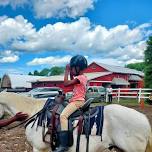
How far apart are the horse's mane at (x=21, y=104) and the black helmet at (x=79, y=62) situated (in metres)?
1.13

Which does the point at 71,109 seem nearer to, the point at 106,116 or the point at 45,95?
the point at 106,116

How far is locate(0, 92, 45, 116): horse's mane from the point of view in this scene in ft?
21.4

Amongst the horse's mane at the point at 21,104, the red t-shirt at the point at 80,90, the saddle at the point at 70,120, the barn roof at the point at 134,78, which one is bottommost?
the saddle at the point at 70,120

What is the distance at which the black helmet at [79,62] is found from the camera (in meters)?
6.02

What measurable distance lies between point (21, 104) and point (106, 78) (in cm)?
5794

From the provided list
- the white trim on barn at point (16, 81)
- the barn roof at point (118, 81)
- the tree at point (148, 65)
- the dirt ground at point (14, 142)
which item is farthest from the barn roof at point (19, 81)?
the dirt ground at point (14, 142)

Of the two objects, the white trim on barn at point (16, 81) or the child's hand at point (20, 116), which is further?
the white trim on barn at point (16, 81)

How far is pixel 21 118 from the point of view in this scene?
21.1 feet

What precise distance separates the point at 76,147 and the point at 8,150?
4064mm

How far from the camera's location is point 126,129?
584 centimetres

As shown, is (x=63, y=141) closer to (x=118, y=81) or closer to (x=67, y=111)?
(x=67, y=111)

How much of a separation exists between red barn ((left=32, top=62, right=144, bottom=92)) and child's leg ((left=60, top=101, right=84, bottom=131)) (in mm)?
51699

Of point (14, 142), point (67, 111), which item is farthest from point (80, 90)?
point (14, 142)

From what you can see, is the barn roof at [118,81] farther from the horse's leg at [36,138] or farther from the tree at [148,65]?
the horse's leg at [36,138]
